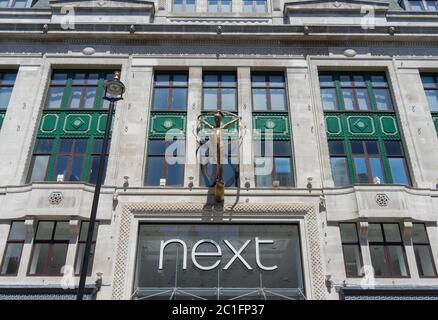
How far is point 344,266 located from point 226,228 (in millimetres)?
4566

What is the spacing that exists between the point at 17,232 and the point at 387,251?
14.0 metres

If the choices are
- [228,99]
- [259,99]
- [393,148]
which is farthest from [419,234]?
[228,99]

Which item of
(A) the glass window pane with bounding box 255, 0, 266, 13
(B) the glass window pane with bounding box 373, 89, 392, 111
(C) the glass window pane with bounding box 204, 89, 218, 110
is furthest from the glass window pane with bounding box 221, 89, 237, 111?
(B) the glass window pane with bounding box 373, 89, 392, 111

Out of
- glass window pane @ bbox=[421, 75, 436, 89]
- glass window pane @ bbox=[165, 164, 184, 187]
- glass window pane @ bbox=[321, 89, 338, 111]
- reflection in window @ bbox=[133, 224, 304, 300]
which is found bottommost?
reflection in window @ bbox=[133, 224, 304, 300]

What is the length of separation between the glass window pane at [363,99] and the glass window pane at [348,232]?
614cm

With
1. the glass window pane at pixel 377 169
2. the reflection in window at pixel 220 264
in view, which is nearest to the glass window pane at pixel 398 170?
the glass window pane at pixel 377 169

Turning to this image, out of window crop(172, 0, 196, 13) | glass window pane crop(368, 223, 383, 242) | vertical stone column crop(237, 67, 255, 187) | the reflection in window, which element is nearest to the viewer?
the reflection in window

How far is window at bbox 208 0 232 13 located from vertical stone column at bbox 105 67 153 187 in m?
5.66

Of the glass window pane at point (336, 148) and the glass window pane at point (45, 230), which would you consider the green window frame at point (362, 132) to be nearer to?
the glass window pane at point (336, 148)

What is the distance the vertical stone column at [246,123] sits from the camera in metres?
17.8

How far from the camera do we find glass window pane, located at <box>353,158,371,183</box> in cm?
1781

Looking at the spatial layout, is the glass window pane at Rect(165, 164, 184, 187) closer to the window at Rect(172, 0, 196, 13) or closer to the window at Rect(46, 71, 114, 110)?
the window at Rect(46, 71, 114, 110)

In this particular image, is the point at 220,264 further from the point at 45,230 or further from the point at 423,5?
the point at 423,5

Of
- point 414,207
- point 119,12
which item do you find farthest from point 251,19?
point 414,207
